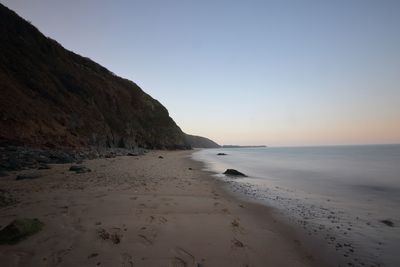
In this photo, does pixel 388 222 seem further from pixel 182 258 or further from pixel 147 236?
pixel 147 236

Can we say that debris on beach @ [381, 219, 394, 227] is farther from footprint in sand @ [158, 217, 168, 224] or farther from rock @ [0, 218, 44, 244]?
rock @ [0, 218, 44, 244]

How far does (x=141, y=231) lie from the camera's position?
4801mm

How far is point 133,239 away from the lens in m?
4.41

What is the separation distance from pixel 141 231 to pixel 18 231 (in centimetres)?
211

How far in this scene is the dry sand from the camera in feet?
12.4

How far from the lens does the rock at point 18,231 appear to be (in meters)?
4.03

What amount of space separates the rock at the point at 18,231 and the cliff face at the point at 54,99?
16.5m

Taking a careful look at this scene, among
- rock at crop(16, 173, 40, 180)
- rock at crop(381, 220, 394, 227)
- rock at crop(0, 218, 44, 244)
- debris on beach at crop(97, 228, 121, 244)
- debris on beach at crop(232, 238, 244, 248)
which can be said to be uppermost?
rock at crop(16, 173, 40, 180)

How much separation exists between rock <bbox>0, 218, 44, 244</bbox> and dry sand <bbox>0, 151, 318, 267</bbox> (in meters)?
0.16

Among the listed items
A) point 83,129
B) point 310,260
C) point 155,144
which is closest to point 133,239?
point 310,260

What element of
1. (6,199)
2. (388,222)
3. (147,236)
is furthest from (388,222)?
(6,199)

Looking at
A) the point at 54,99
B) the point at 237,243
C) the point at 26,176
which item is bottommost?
the point at 237,243

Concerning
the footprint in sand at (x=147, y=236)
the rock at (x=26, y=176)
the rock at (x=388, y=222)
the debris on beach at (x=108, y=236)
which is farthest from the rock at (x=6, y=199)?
the rock at (x=388, y=222)

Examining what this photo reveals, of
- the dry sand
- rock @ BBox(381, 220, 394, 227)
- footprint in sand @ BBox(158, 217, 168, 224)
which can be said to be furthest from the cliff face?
rock @ BBox(381, 220, 394, 227)
